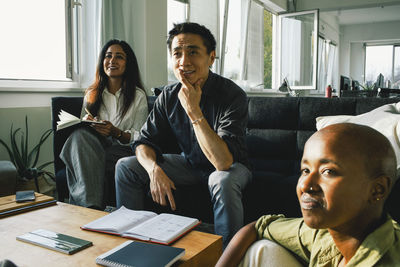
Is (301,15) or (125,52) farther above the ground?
(301,15)

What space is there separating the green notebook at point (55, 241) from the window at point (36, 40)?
79.7 inches

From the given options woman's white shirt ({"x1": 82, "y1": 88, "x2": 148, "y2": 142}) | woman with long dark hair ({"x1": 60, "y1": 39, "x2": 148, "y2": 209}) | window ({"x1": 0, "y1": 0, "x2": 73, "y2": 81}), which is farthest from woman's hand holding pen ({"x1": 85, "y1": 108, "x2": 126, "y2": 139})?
window ({"x1": 0, "y1": 0, "x2": 73, "y2": 81})

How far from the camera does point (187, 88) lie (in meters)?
1.81

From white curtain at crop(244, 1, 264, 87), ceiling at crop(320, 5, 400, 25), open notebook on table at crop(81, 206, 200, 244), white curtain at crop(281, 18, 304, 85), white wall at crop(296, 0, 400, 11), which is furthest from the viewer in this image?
ceiling at crop(320, 5, 400, 25)

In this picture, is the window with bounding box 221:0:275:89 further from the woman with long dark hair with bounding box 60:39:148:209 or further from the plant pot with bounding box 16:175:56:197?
the plant pot with bounding box 16:175:56:197

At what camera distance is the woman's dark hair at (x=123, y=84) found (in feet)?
8.14

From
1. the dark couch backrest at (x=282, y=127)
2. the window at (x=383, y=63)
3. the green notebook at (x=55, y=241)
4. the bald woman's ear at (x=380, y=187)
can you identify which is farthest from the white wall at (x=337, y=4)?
the green notebook at (x=55, y=241)

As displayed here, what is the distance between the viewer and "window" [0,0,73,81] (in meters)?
2.75

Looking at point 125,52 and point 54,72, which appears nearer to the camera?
point 125,52

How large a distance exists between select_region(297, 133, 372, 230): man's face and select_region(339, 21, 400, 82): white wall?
420 inches

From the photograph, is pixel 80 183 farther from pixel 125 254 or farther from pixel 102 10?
pixel 102 10

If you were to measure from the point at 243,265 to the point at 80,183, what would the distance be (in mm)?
1393

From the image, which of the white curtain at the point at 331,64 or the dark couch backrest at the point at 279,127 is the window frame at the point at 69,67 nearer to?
the dark couch backrest at the point at 279,127

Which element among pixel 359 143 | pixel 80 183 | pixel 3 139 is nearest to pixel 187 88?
pixel 80 183
